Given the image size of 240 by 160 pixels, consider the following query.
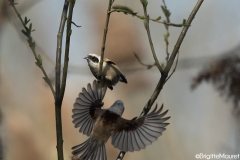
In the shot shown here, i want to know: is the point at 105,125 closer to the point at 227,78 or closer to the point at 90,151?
the point at 90,151

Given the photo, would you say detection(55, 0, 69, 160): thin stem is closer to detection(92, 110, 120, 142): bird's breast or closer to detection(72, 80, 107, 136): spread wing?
detection(72, 80, 107, 136): spread wing

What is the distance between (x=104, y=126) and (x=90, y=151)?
6.2 inches

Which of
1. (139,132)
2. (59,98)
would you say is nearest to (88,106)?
(139,132)

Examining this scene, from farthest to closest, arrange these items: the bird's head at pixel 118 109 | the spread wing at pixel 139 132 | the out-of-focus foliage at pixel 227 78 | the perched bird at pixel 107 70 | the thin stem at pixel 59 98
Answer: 1. the perched bird at pixel 107 70
2. the bird's head at pixel 118 109
3. the spread wing at pixel 139 132
4. the out-of-focus foliage at pixel 227 78
5. the thin stem at pixel 59 98

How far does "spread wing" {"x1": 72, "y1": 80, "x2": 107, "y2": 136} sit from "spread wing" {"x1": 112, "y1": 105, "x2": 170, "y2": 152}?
16 centimetres

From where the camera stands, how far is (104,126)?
2299 millimetres

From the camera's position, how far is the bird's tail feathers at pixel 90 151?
2.19 meters

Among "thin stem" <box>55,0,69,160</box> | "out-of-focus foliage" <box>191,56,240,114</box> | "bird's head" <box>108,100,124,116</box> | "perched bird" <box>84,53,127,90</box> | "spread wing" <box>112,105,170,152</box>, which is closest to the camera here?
"thin stem" <box>55,0,69,160</box>

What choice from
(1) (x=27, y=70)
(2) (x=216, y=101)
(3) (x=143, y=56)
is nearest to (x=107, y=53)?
(3) (x=143, y=56)

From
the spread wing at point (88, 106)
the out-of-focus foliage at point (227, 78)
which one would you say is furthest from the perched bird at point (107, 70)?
the out-of-focus foliage at point (227, 78)

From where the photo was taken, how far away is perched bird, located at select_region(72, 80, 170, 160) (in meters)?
2.11

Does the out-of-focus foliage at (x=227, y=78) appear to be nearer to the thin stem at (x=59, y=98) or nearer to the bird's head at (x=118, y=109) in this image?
the bird's head at (x=118, y=109)

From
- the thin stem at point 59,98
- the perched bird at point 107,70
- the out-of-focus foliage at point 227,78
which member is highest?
the perched bird at point 107,70

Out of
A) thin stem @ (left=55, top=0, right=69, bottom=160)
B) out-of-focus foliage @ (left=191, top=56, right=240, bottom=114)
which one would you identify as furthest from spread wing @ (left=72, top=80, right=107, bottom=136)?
out-of-focus foliage @ (left=191, top=56, right=240, bottom=114)
